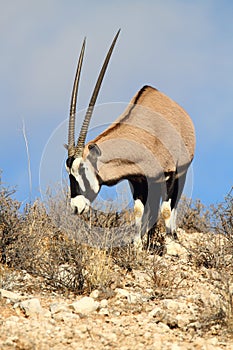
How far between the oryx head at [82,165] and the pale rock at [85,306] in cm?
285

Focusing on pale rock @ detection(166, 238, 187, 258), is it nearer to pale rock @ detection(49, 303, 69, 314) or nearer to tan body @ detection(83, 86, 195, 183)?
tan body @ detection(83, 86, 195, 183)

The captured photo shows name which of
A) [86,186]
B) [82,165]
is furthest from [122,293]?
[82,165]

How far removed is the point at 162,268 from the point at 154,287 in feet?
2.22

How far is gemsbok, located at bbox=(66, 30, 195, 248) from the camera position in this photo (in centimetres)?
812

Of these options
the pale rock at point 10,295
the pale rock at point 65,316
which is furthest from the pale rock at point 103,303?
the pale rock at point 10,295

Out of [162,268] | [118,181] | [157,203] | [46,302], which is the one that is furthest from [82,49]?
[46,302]

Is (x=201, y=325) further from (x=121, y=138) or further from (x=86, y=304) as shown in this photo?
(x=121, y=138)

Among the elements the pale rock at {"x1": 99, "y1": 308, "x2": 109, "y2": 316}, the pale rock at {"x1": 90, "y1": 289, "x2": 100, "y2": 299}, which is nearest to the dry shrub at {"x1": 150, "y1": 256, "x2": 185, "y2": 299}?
the pale rock at {"x1": 90, "y1": 289, "x2": 100, "y2": 299}

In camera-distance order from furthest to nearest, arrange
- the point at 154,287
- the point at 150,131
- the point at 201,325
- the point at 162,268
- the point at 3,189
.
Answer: the point at 150,131, the point at 3,189, the point at 162,268, the point at 154,287, the point at 201,325

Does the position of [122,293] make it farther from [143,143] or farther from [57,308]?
[143,143]

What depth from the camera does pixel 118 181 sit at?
849 cm

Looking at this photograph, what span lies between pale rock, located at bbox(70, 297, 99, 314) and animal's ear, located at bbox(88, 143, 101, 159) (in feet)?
11.4

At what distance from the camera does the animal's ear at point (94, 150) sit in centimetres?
813

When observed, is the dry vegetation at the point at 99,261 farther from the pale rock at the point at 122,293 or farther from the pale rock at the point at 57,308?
the pale rock at the point at 57,308
